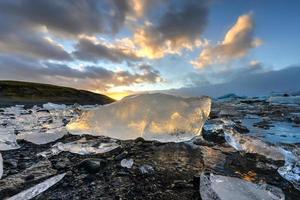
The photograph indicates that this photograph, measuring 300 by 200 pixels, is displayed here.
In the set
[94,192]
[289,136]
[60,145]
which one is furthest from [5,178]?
[289,136]

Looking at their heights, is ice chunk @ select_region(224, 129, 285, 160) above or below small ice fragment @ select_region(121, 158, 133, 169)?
above

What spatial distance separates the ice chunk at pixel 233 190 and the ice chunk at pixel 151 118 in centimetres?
131

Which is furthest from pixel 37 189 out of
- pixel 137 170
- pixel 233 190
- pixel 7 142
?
pixel 7 142

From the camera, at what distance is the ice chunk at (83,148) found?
286 cm

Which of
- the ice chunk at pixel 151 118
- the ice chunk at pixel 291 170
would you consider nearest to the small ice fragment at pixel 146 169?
the ice chunk at pixel 151 118

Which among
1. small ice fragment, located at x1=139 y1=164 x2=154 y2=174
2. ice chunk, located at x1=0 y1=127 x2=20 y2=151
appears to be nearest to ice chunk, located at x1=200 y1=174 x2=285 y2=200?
small ice fragment, located at x1=139 y1=164 x2=154 y2=174

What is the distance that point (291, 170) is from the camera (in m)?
2.39

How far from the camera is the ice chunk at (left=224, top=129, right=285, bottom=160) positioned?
293cm

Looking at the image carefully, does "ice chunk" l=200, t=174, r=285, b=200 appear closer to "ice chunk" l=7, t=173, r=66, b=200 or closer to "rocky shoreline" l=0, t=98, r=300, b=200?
"rocky shoreline" l=0, t=98, r=300, b=200

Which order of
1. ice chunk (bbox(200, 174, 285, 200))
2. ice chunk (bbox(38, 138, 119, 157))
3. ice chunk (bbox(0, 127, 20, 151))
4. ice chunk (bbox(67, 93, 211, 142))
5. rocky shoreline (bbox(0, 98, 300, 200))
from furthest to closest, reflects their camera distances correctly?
1. ice chunk (bbox(67, 93, 211, 142))
2. ice chunk (bbox(0, 127, 20, 151))
3. ice chunk (bbox(38, 138, 119, 157))
4. rocky shoreline (bbox(0, 98, 300, 200))
5. ice chunk (bbox(200, 174, 285, 200))

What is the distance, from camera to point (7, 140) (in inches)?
128

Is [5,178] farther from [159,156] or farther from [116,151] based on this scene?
[159,156]

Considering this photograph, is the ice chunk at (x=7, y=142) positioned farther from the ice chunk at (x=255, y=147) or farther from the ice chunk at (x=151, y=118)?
the ice chunk at (x=255, y=147)

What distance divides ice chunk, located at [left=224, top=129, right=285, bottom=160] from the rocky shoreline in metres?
0.08
